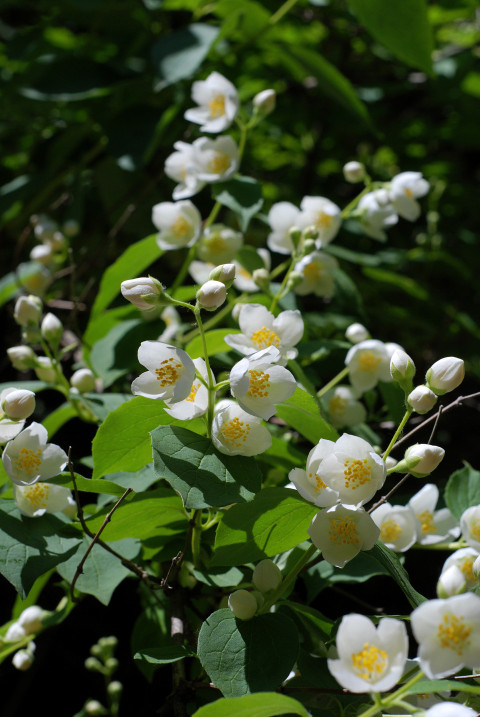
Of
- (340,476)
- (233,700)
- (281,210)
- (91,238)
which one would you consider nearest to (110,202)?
(91,238)

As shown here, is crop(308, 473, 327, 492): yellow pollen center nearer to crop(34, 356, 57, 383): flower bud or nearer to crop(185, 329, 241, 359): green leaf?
crop(185, 329, 241, 359): green leaf

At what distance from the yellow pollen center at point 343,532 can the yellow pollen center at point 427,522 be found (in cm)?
39

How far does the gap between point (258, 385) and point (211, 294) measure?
0.48 feet

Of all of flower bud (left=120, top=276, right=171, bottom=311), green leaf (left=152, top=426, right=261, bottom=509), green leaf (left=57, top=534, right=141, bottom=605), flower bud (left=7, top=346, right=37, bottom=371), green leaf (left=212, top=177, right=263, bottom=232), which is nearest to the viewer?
green leaf (left=152, top=426, right=261, bottom=509)

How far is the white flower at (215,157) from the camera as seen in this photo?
A: 156 cm

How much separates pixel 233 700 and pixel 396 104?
2673mm

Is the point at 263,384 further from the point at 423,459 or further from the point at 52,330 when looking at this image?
the point at 52,330

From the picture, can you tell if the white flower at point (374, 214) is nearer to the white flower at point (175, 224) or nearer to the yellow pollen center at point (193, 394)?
the white flower at point (175, 224)

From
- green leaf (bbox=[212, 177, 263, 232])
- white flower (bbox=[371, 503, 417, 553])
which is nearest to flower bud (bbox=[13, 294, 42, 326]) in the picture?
green leaf (bbox=[212, 177, 263, 232])

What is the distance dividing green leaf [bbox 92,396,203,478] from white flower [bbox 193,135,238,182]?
0.75 m

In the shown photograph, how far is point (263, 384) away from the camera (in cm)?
95

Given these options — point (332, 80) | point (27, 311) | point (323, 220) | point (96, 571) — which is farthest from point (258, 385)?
point (332, 80)

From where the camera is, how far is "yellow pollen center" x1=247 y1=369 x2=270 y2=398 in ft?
3.11

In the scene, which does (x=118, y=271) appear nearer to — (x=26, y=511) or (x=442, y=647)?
(x=26, y=511)
